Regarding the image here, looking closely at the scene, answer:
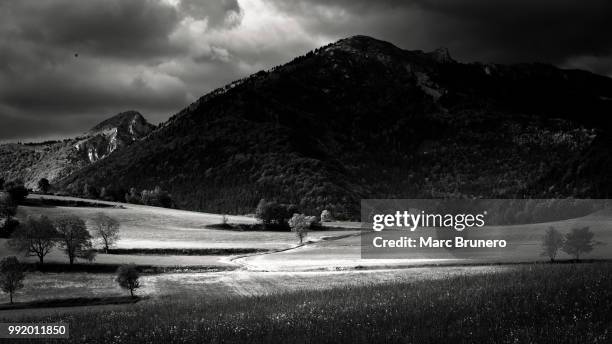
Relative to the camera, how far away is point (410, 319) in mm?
17062

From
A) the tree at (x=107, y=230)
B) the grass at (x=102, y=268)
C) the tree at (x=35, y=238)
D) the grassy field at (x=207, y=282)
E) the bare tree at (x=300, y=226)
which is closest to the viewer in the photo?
the grassy field at (x=207, y=282)

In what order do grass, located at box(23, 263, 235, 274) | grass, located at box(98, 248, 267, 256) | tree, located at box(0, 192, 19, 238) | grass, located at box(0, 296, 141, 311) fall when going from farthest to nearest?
tree, located at box(0, 192, 19, 238) < grass, located at box(98, 248, 267, 256) < grass, located at box(23, 263, 235, 274) < grass, located at box(0, 296, 141, 311)

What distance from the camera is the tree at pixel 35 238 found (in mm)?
75125

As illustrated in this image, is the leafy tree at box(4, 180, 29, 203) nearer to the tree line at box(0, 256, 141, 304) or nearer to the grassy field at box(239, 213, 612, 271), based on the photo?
the grassy field at box(239, 213, 612, 271)

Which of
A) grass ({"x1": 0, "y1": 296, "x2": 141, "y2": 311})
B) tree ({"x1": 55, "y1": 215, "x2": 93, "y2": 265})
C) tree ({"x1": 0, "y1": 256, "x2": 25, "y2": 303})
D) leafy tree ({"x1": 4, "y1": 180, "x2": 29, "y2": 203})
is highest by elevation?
leafy tree ({"x1": 4, "y1": 180, "x2": 29, "y2": 203})

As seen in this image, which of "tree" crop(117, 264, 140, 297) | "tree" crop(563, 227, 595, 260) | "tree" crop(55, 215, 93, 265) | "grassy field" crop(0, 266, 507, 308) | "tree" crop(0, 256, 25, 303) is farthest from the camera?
"tree" crop(55, 215, 93, 265)

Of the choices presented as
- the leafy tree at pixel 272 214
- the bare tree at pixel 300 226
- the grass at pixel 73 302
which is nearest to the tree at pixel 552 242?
the grass at pixel 73 302

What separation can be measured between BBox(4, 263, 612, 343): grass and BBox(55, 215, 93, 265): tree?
59880 millimetres

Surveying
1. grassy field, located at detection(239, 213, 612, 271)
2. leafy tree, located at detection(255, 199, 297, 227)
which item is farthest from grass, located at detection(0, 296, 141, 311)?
leafy tree, located at detection(255, 199, 297, 227)

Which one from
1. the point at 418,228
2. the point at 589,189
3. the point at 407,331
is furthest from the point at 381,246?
the point at 589,189

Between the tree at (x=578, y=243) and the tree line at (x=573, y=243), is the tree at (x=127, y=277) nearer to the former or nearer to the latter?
the tree line at (x=573, y=243)

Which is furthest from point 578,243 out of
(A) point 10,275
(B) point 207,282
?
(A) point 10,275

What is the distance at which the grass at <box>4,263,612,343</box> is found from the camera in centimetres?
1541

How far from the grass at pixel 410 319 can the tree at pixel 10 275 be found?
36.9 meters
